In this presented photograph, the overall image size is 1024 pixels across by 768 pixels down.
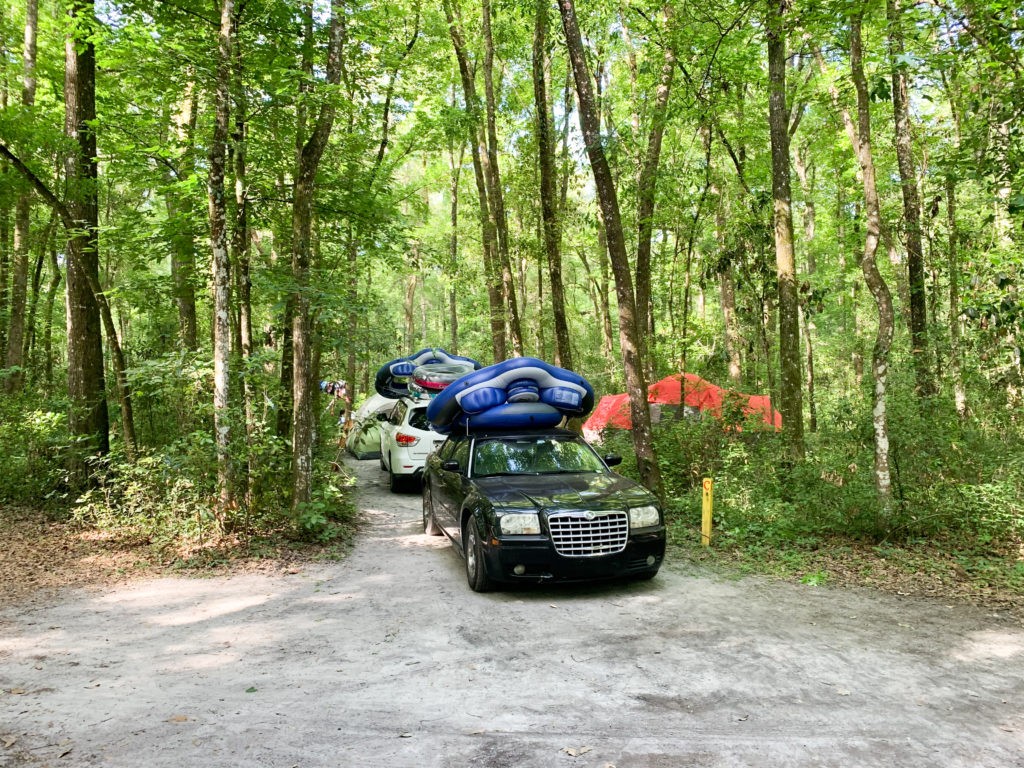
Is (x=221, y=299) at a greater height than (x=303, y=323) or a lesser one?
greater

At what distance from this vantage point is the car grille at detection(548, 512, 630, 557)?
6062mm

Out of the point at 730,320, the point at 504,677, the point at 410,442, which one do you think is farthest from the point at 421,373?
the point at 730,320

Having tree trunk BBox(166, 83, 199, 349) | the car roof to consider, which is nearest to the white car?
the car roof

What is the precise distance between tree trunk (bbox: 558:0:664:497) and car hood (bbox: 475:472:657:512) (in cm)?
207

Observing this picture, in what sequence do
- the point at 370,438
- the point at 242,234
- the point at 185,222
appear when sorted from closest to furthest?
the point at 185,222, the point at 242,234, the point at 370,438

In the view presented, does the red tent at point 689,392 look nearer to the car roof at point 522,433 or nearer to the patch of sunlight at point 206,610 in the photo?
the car roof at point 522,433

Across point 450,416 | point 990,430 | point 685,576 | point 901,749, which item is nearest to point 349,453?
point 450,416

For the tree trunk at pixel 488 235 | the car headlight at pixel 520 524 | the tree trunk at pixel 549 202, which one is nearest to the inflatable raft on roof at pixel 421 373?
the tree trunk at pixel 488 235

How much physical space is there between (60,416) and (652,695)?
388 inches

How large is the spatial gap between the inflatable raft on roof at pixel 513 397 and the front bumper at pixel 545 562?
2602 millimetres

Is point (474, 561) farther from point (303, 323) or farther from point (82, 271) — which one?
point (82, 271)

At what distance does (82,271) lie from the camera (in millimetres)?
9617

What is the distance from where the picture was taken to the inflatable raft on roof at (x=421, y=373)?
43.7ft

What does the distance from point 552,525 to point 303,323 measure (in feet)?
14.7
